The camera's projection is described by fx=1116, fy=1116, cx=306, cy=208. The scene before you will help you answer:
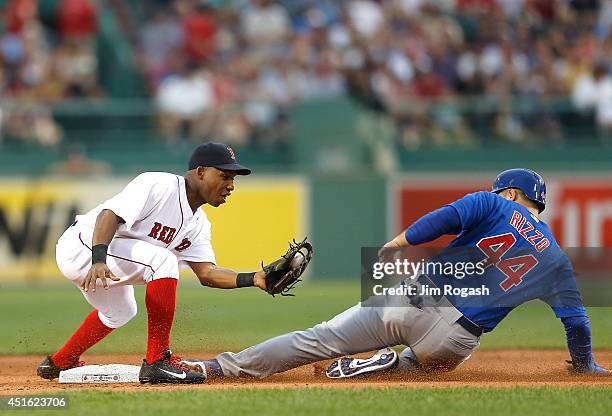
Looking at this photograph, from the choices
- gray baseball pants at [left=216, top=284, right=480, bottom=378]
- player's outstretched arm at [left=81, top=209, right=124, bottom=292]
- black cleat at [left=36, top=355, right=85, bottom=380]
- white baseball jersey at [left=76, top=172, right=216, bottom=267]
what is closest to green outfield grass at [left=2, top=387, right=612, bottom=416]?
gray baseball pants at [left=216, top=284, right=480, bottom=378]

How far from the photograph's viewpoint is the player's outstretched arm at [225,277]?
6895 millimetres

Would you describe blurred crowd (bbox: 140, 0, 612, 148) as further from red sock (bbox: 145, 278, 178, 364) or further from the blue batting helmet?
red sock (bbox: 145, 278, 178, 364)

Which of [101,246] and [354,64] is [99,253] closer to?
[101,246]

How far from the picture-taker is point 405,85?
16.8 metres

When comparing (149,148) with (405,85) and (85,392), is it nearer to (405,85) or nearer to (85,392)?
(405,85)

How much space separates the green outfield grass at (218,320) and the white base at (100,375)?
1.38m

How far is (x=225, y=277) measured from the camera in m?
7.02

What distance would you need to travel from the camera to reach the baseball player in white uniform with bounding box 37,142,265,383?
6.50 metres

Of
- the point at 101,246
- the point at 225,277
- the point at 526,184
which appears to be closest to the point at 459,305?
the point at 526,184

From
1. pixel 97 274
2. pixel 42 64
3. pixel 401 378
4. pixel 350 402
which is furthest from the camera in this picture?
pixel 42 64

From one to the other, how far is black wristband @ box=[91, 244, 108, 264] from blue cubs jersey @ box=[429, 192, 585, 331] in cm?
195

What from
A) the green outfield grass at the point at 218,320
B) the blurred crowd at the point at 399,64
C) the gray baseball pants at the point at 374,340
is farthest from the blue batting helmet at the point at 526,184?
the blurred crowd at the point at 399,64

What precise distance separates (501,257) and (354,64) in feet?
34.7

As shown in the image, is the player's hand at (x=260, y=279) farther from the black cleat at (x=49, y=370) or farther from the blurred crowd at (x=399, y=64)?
the blurred crowd at (x=399, y=64)
